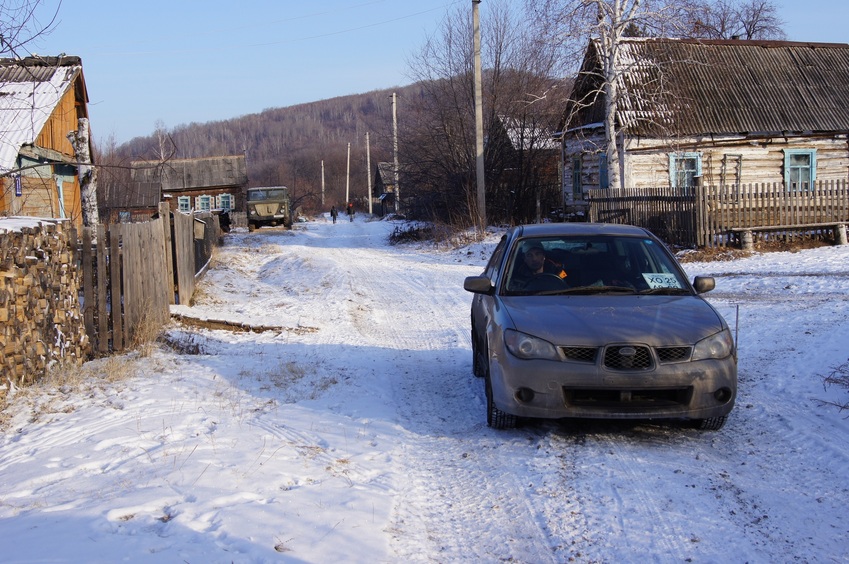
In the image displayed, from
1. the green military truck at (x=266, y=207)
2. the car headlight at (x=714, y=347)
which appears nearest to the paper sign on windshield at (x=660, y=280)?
the car headlight at (x=714, y=347)

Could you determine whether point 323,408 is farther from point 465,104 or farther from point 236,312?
point 465,104

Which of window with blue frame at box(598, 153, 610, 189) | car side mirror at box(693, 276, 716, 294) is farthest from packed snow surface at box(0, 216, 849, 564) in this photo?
window with blue frame at box(598, 153, 610, 189)

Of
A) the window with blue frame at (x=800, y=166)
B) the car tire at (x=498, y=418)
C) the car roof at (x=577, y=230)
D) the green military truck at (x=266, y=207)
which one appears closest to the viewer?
the car tire at (x=498, y=418)

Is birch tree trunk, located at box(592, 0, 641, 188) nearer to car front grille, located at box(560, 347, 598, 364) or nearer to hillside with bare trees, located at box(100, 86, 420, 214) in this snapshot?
car front grille, located at box(560, 347, 598, 364)

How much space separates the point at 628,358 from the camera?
5.37m

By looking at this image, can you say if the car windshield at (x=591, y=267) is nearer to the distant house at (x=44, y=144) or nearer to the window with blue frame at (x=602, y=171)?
the distant house at (x=44, y=144)

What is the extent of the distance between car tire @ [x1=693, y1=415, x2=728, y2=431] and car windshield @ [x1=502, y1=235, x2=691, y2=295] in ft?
4.08

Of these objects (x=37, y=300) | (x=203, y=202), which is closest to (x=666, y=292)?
(x=37, y=300)

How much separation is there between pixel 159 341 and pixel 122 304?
674 millimetres

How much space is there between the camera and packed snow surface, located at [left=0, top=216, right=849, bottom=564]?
391cm

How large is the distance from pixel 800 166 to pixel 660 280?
2355 cm

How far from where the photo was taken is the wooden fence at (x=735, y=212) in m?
18.9

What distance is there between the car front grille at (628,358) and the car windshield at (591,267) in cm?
120

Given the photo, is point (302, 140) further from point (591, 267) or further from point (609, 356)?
point (609, 356)
